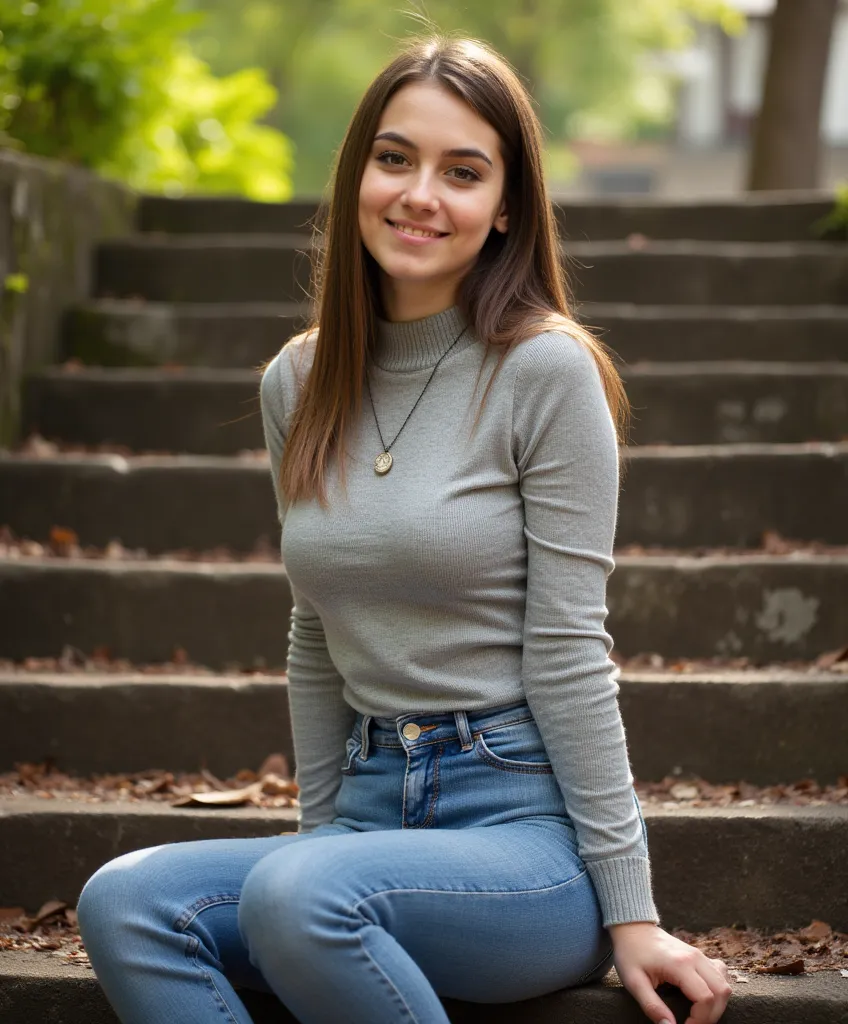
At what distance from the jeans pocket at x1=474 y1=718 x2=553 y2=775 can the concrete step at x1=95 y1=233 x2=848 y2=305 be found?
2957mm

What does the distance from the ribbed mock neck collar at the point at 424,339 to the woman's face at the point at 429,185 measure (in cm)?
8

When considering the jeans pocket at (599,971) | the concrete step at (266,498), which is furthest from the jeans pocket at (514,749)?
the concrete step at (266,498)

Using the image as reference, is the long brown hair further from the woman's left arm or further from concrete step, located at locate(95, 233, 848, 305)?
concrete step, located at locate(95, 233, 848, 305)

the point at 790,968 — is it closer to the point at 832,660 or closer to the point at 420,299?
the point at 832,660

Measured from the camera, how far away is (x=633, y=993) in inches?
79.4

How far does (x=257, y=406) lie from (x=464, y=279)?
6.22ft

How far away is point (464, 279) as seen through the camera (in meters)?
2.35

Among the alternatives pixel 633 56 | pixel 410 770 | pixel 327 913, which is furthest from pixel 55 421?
pixel 633 56

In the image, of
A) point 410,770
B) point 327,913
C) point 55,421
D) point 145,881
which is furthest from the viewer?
point 55,421

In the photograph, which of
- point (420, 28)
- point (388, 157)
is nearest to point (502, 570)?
point (388, 157)

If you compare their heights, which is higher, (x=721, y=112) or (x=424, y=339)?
(x=721, y=112)

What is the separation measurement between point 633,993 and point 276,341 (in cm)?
293

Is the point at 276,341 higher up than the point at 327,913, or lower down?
higher up

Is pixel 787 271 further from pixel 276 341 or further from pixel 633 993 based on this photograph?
pixel 633 993
